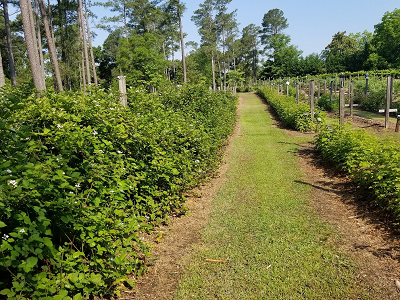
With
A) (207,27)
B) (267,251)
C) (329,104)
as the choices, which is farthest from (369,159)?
(207,27)

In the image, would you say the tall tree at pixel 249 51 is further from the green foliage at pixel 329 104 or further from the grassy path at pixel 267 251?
the grassy path at pixel 267 251

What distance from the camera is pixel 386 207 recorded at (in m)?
4.56

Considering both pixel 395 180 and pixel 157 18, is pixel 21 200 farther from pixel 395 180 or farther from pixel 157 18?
pixel 157 18

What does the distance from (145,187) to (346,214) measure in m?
2.94

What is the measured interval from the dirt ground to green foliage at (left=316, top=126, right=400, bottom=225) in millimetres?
251

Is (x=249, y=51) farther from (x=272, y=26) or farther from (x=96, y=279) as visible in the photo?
(x=96, y=279)

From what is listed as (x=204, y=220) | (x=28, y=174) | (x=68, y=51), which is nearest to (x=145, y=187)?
(x=204, y=220)

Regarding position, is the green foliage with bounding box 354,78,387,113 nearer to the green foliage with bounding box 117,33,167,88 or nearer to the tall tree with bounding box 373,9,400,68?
the green foliage with bounding box 117,33,167,88

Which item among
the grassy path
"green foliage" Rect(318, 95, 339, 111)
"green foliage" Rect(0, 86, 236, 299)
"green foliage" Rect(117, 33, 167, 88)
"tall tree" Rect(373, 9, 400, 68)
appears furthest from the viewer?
"tall tree" Rect(373, 9, 400, 68)

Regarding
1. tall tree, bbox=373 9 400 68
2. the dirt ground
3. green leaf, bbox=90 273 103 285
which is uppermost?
tall tree, bbox=373 9 400 68

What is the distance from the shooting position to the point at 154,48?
38.2 m

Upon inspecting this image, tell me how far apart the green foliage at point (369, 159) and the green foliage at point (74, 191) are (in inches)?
112

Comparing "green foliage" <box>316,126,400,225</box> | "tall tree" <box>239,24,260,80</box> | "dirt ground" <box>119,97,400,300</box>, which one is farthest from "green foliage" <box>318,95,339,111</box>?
"tall tree" <box>239,24,260,80</box>

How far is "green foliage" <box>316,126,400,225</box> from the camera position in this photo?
14.8ft
